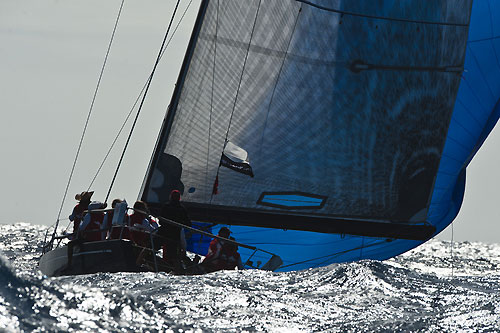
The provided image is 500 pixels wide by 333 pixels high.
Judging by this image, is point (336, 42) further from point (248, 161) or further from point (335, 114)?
point (248, 161)

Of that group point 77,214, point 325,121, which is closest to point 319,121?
point 325,121

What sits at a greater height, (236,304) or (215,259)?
(215,259)

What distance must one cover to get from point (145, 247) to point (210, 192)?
1818 mm

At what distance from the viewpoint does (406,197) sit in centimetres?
1357

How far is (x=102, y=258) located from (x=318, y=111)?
3929mm

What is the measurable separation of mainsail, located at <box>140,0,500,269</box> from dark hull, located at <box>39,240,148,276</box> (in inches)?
66.2

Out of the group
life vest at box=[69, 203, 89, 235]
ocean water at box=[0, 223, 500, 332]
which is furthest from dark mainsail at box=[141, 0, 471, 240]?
ocean water at box=[0, 223, 500, 332]

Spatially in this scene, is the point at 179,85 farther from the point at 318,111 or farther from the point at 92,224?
the point at 92,224

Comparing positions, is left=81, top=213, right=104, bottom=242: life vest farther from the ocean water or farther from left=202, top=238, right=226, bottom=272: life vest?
left=202, top=238, right=226, bottom=272: life vest

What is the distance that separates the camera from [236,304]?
876 cm

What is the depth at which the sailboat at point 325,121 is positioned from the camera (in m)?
12.6

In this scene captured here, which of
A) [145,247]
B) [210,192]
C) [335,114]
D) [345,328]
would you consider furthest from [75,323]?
[335,114]

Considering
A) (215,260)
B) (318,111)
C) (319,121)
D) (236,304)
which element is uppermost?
(318,111)

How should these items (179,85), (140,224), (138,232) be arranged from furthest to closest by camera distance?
(179,85) → (138,232) → (140,224)
